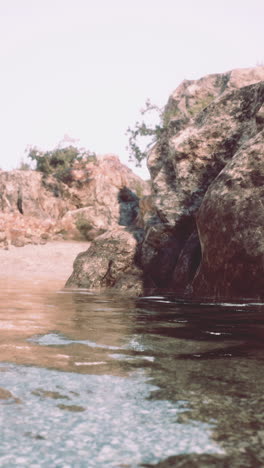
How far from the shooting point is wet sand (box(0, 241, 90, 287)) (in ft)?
44.7

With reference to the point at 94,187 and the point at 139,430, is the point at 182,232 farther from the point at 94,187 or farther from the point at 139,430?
the point at 94,187

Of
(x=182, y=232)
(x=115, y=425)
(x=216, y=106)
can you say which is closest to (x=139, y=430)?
(x=115, y=425)

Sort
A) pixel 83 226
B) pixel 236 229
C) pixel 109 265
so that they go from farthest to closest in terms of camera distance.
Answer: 1. pixel 83 226
2. pixel 109 265
3. pixel 236 229

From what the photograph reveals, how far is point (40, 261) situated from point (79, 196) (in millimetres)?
11508

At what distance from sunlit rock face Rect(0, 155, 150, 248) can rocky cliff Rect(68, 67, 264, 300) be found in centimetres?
1241

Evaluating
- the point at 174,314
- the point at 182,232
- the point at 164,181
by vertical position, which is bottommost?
the point at 174,314

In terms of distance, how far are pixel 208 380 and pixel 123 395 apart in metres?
0.43

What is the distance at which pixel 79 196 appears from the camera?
26.5 m

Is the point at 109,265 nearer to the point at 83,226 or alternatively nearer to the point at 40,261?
the point at 40,261

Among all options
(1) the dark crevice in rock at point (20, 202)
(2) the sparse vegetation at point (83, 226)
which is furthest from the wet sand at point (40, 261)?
(1) the dark crevice in rock at point (20, 202)

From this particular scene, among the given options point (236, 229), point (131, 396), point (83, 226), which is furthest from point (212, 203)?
point (83, 226)

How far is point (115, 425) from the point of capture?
1431mm

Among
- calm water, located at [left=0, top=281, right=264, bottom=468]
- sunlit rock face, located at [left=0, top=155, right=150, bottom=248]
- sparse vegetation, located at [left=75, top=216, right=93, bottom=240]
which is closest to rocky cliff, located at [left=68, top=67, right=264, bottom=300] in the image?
calm water, located at [left=0, top=281, right=264, bottom=468]

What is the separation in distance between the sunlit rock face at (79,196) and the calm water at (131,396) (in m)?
18.8
